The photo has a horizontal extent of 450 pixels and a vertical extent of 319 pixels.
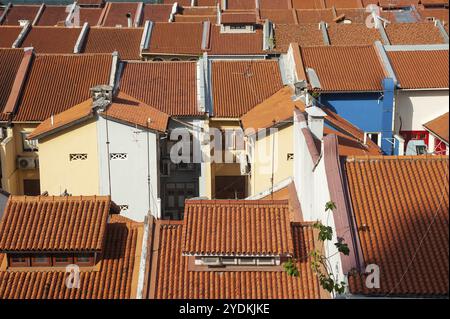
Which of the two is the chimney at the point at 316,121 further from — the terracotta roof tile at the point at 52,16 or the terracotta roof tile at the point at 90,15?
the terracotta roof tile at the point at 52,16

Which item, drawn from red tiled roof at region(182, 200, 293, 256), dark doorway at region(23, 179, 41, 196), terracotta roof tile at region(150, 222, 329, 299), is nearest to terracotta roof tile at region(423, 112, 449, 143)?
terracotta roof tile at region(150, 222, 329, 299)

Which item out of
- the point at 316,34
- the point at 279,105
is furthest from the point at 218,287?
the point at 316,34

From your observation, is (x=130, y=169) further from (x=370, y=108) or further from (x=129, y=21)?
(x=129, y=21)

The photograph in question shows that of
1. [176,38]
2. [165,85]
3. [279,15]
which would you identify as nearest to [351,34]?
[279,15]

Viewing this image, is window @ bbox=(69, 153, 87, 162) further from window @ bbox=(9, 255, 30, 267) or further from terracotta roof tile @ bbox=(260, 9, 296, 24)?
terracotta roof tile @ bbox=(260, 9, 296, 24)

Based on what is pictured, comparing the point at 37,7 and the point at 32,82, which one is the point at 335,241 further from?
the point at 37,7

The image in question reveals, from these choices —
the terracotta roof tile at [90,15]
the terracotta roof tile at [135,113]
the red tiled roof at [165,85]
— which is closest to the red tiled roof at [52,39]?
the terracotta roof tile at [90,15]
